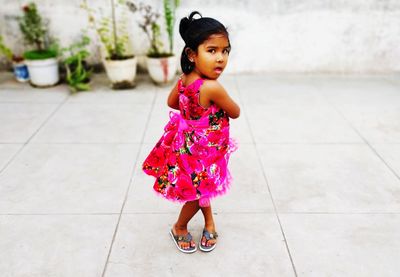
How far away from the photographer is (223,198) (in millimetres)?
2744

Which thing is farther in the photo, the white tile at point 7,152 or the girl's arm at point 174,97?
the white tile at point 7,152

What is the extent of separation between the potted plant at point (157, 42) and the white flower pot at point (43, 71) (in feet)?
3.93

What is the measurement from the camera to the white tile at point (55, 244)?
2105 millimetres

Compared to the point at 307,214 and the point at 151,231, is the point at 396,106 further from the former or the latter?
the point at 151,231

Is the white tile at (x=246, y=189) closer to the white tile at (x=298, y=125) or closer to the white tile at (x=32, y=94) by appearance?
the white tile at (x=298, y=125)

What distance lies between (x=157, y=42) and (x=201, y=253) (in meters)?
3.59

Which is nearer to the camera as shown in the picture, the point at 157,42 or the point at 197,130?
the point at 197,130

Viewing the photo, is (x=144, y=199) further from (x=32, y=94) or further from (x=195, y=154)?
(x=32, y=94)

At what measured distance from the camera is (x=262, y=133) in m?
3.76

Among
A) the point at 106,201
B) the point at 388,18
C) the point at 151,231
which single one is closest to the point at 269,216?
the point at 151,231

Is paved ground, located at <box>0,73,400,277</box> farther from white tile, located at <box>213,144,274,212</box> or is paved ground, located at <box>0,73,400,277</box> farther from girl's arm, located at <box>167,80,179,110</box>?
girl's arm, located at <box>167,80,179,110</box>

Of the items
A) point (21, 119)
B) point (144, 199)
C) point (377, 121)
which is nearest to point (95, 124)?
point (21, 119)

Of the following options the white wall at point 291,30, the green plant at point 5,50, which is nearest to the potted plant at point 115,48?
the white wall at point 291,30

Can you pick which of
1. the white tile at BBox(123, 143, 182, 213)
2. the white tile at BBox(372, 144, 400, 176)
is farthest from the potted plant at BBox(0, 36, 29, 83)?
the white tile at BBox(372, 144, 400, 176)
